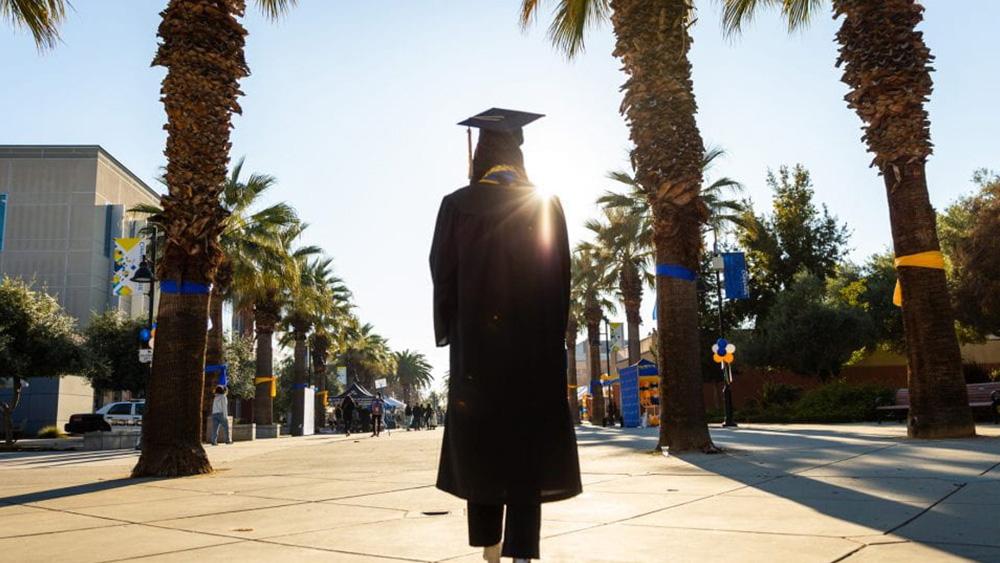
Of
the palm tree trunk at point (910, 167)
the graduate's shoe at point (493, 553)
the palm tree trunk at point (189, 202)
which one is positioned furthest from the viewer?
the palm tree trunk at point (910, 167)

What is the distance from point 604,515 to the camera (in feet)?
15.5

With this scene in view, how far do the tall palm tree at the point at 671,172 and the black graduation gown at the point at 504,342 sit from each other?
7456 mm

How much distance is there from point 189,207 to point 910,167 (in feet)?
35.6

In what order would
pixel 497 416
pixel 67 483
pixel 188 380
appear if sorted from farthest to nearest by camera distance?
pixel 188 380
pixel 67 483
pixel 497 416

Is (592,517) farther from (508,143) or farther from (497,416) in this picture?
(508,143)

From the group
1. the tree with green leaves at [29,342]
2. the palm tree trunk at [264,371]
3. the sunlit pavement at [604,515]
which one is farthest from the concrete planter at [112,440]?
the sunlit pavement at [604,515]

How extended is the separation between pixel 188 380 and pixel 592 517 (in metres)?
6.90

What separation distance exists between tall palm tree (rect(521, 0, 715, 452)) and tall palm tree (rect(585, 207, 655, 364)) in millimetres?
20847

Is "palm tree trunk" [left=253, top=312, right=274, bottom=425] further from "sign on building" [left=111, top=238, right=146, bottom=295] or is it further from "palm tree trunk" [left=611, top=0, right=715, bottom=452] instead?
"palm tree trunk" [left=611, top=0, right=715, bottom=452]

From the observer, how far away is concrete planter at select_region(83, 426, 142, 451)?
2086cm

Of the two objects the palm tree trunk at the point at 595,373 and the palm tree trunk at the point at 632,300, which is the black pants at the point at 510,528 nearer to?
the palm tree trunk at the point at 632,300

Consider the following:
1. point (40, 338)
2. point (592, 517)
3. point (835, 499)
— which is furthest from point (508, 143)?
point (40, 338)

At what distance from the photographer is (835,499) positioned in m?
4.89

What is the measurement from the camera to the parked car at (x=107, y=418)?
100 feet
